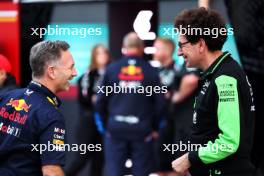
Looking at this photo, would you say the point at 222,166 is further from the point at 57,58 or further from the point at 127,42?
the point at 127,42

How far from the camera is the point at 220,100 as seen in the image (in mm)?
3018

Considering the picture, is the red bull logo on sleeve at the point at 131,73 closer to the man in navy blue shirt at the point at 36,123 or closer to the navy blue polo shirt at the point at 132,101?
the navy blue polo shirt at the point at 132,101

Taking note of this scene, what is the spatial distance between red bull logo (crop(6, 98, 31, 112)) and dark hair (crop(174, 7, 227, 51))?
0.85m

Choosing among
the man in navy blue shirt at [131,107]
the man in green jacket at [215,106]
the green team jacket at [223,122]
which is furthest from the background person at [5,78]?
the green team jacket at [223,122]

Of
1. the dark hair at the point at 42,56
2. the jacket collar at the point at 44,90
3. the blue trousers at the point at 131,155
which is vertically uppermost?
the dark hair at the point at 42,56

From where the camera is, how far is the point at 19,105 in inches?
121

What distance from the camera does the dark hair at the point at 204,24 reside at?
318 centimetres

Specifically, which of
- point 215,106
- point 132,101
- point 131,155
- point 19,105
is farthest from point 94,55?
point 215,106

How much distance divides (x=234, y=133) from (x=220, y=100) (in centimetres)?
17

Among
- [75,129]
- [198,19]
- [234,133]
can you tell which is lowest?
[75,129]

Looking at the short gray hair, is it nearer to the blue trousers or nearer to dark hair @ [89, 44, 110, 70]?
dark hair @ [89, 44, 110, 70]

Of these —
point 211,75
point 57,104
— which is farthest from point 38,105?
point 211,75

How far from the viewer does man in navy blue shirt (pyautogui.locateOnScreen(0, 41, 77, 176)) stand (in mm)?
2994

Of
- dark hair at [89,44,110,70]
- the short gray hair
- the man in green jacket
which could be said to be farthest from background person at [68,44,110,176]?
the man in green jacket
